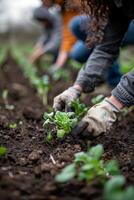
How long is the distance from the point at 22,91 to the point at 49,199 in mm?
4057

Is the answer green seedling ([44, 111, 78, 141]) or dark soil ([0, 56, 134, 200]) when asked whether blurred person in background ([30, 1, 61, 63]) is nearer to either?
dark soil ([0, 56, 134, 200])

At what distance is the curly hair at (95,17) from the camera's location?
295 centimetres

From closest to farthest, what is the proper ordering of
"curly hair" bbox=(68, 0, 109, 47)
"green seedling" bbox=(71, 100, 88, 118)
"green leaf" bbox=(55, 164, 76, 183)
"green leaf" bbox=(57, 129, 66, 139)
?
"green leaf" bbox=(55, 164, 76, 183), "green leaf" bbox=(57, 129, 66, 139), "green seedling" bbox=(71, 100, 88, 118), "curly hair" bbox=(68, 0, 109, 47)

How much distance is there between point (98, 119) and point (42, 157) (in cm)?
37

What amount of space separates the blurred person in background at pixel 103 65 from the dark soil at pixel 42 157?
0.16 meters

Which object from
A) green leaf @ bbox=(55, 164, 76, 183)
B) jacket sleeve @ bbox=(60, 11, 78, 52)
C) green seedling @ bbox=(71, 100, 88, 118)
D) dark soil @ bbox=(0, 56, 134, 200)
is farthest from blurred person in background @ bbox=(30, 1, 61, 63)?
green leaf @ bbox=(55, 164, 76, 183)

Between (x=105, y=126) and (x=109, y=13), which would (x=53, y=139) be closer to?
(x=105, y=126)

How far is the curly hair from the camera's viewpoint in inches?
116

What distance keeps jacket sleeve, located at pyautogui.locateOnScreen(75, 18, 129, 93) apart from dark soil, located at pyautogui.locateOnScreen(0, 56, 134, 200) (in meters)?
0.40

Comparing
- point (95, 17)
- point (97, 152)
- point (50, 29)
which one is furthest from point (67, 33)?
point (97, 152)

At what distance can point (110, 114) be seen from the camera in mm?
2602

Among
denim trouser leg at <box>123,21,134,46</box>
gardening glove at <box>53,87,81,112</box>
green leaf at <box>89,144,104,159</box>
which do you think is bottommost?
green leaf at <box>89,144,104,159</box>

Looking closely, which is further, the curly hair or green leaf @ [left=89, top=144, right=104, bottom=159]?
the curly hair

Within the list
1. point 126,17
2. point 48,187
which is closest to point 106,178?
point 48,187
